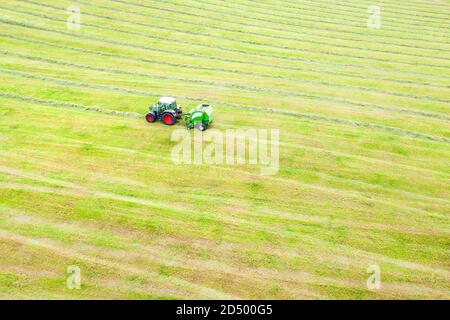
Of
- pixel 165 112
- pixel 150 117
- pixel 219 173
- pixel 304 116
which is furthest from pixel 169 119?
pixel 304 116

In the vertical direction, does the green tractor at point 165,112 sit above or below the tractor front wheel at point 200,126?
above

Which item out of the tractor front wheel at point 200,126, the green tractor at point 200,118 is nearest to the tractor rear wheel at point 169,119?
the green tractor at point 200,118

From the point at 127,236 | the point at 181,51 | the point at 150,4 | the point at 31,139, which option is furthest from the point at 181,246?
the point at 150,4

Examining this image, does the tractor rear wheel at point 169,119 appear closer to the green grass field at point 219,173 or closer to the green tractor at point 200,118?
the green grass field at point 219,173

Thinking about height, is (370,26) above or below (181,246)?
above
